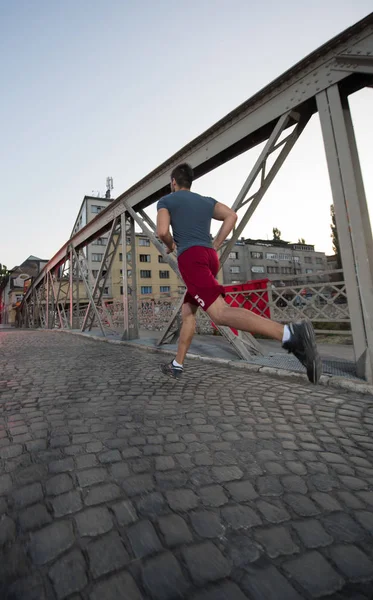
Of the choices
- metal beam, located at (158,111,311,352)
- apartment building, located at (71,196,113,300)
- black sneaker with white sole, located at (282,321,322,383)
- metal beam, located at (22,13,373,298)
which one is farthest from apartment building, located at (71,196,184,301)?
black sneaker with white sole, located at (282,321,322,383)

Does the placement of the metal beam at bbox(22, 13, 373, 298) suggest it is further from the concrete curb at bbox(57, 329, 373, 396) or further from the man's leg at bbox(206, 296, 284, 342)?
the concrete curb at bbox(57, 329, 373, 396)

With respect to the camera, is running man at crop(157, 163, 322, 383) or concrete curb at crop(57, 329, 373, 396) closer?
running man at crop(157, 163, 322, 383)

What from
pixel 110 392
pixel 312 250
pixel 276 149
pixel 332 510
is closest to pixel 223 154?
pixel 276 149

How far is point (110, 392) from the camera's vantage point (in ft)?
9.58

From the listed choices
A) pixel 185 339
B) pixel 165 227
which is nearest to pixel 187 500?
pixel 185 339

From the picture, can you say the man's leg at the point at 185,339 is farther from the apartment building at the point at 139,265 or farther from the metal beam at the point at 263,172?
the apartment building at the point at 139,265

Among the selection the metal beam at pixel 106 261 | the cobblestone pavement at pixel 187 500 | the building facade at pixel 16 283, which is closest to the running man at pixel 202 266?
the cobblestone pavement at pixel 187 500

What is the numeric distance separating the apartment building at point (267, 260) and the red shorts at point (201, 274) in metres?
43.8

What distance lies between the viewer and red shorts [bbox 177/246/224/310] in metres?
2.66

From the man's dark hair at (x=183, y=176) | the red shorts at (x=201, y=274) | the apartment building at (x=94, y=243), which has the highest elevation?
the apartment building at (x=94, y=243)

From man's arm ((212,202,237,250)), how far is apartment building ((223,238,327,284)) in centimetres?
4341

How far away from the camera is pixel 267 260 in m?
53.2

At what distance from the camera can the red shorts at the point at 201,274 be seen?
266 centimetres

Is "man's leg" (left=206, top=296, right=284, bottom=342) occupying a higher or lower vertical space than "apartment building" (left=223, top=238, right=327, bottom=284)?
lower
